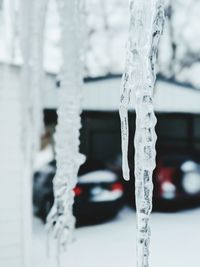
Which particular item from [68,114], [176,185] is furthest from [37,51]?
[176,185]

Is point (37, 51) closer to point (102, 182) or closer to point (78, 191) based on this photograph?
point (78, 191)

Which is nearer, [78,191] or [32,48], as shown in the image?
[32,48]

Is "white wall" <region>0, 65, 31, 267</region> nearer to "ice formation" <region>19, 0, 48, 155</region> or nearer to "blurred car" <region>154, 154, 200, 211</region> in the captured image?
"ice formation" <region>19, 0, 48, 155</region>

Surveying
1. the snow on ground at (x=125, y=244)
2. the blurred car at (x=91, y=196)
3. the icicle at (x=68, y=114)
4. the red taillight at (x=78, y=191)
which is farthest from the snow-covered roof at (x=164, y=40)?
the icicle at (x=68, y=114)

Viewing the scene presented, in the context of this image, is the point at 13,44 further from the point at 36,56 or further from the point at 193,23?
the point at 193,23

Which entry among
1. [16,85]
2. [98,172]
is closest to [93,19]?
[98,172]

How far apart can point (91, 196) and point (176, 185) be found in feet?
4.02

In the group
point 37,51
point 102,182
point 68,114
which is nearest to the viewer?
point 68,114

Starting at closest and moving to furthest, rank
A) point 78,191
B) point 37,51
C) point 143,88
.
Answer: point 143,88 < point 37,51 < point 78,191

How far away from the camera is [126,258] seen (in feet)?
9.06

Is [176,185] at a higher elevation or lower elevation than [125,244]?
higher

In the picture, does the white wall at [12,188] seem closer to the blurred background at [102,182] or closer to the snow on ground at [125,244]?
the blurred background at [102,182]

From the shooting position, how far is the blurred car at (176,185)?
4523 millimetres

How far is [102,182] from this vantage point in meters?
4.25
